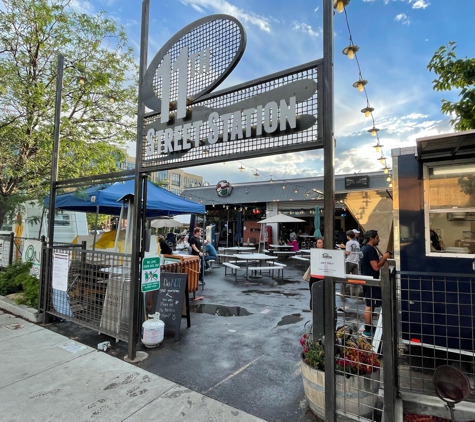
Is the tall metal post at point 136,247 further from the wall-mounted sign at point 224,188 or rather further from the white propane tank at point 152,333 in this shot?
the wall-mounted sign at point 224,188

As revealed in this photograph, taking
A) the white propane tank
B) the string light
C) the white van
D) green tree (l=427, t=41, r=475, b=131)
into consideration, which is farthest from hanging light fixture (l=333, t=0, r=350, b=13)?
the white van

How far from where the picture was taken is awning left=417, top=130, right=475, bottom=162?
3.17 m

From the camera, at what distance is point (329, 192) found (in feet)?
8.05

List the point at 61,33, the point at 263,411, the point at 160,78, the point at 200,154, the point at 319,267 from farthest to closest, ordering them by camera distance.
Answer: the point at 61,33 < the point at 160,78 < the point at 200,154 < the point at 263,411 < the point at 319,267

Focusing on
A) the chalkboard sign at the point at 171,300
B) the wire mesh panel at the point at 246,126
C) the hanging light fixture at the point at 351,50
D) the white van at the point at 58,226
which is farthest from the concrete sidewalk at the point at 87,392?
the hanging light fixture at the point at 351,50

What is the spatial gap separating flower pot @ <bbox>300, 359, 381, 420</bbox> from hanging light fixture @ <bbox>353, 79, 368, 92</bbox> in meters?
7.95

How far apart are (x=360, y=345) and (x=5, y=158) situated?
7.78 meters

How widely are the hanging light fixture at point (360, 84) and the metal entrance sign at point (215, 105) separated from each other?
6.25 m

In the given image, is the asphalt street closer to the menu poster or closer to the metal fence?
the metal fence

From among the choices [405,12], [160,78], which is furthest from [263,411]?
[405,12]

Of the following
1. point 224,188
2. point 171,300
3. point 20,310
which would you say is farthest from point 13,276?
point 224,188

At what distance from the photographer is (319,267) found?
8.09 ft

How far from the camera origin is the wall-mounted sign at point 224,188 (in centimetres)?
2134

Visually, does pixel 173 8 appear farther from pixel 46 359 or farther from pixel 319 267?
pixel 46 359
